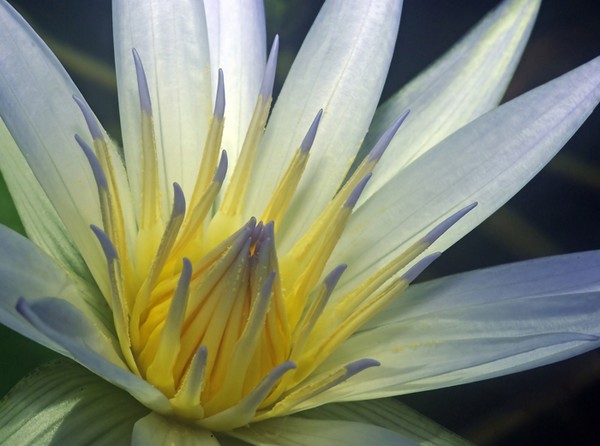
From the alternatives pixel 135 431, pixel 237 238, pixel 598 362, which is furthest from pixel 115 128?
pixel 598 362

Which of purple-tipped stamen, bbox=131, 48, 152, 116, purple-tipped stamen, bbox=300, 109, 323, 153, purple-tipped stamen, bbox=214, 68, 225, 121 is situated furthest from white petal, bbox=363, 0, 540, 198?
purple-tipped stamen, bbox=131, 48, 152, 116

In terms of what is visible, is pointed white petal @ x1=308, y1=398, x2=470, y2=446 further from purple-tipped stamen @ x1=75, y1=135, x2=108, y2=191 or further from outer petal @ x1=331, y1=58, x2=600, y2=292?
purple-tipped stamen @ x1=75, y1=135, x2=108, y2=191

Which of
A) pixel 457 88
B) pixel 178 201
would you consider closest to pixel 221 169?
pixel 178 201

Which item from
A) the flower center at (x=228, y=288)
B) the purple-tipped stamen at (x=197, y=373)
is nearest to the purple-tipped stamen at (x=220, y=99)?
the flower center at (x=228, y=288)

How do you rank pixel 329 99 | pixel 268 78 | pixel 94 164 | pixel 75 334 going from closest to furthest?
pixel 75 334, pixel 94 164, pixel 268 78, pixel 329 99

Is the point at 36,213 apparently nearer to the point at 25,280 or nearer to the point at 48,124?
the point at 48,124

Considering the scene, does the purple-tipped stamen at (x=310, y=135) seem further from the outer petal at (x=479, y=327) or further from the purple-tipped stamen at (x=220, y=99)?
the outer petal at (x=479, y=327)

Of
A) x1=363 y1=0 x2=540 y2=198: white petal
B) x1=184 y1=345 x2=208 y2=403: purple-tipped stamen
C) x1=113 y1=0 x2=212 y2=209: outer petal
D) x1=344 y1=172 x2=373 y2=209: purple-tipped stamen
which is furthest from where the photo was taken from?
x1=363 y1=0 x2=540 y2=198: white petal
